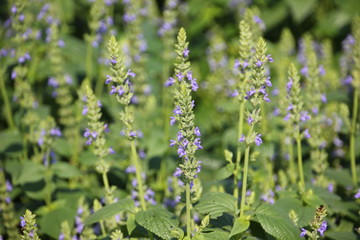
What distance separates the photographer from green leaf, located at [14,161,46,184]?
508cm

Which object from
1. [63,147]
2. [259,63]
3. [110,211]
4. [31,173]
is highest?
[63,147]

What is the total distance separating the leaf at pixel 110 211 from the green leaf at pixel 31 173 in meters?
1.53

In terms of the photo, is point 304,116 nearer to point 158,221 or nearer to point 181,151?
point 181,151

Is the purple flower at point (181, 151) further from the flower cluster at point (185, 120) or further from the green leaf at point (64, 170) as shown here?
the green leaf at point (64, 170)

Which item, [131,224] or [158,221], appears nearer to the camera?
[158,221]

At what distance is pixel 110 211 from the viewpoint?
3.72m

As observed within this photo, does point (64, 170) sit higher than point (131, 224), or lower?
higher

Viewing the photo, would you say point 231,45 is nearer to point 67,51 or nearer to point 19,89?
point 67,51

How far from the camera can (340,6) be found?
875cm

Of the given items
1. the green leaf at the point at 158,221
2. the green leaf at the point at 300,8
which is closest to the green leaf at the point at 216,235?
the green leaf at the point at 158,221

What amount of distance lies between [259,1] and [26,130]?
5278 mm

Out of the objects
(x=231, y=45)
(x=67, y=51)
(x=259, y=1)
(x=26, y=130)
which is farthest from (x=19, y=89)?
(x=259, y=1)

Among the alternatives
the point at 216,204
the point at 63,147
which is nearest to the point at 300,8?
the point at 63,147

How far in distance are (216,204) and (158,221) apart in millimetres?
432
